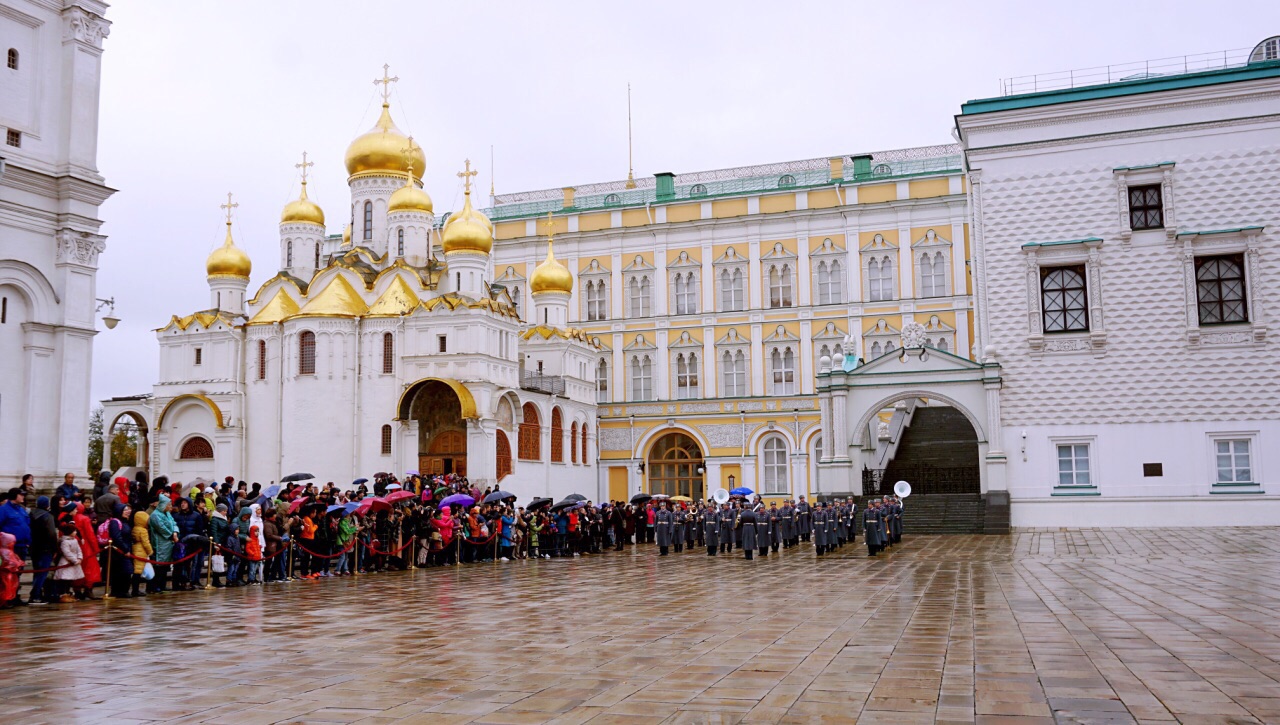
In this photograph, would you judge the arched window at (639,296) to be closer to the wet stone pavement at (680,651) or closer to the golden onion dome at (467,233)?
the golden onion dome at (467,233)

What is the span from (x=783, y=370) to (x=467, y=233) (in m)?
13.8

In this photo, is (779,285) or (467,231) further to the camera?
(779,285)

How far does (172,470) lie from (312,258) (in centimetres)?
988

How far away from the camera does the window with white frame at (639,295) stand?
46.1 meters

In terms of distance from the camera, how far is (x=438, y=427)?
37.9 metres

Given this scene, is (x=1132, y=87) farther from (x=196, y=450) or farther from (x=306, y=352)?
(x=196, y=450)

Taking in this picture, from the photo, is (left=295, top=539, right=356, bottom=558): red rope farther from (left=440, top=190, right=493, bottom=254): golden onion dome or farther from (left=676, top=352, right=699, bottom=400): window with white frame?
(left=676, top=352, right=699, bottom=400): window with white frame

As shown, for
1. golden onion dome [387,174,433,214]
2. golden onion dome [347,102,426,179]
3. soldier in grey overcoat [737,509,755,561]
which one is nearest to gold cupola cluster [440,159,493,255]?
golden onion dome [387,174,433,214]

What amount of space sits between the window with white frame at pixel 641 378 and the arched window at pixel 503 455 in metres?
9.24

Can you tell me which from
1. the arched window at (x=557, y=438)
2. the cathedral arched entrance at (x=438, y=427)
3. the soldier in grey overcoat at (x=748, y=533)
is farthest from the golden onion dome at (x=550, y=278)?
the soldier in grey overcoat at (x=748, y=533)

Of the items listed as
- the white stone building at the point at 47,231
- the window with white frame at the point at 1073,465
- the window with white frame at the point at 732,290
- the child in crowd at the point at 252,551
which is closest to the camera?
the child in crowd at the point at 252,551

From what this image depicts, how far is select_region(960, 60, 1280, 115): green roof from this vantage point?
89.7 feet

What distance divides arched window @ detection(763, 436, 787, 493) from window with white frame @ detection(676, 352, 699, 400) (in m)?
3.82

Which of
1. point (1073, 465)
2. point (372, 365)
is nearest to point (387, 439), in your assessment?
point (372, 365)
